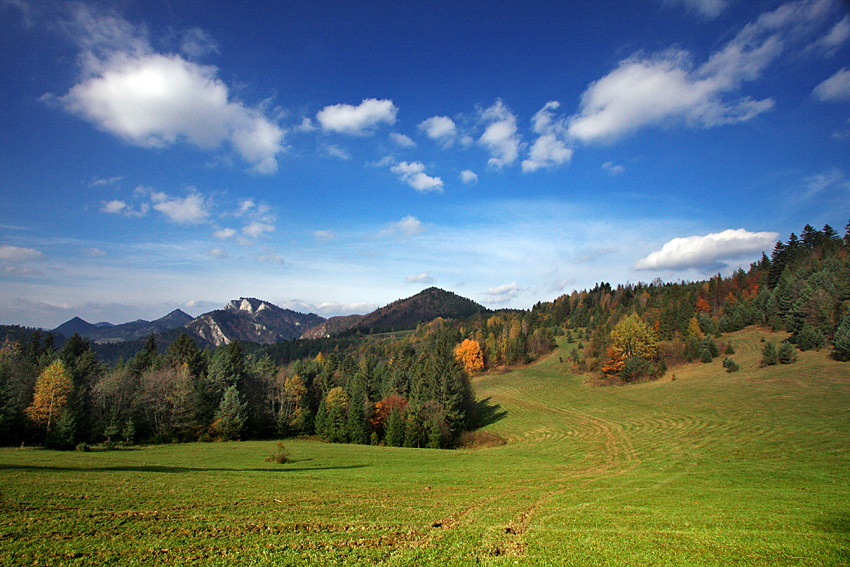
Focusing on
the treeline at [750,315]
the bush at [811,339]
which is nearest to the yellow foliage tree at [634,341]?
the treeline at [750,315]

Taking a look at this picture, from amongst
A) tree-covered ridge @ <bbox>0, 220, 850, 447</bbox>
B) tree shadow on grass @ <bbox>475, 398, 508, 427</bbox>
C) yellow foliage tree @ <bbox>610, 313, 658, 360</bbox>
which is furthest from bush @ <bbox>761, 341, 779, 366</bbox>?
tree shadow on grass @ <bbox>475, 398, 508, 427</bbox>

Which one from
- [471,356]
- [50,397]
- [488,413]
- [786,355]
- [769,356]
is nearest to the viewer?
[50,397]

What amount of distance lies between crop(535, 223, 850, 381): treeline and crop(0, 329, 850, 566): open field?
42588mm

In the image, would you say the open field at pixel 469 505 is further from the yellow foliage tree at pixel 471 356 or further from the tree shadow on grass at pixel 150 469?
the yellow foliage tree at pixel 471 356

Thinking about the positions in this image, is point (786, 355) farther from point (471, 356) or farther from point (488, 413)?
point (471, 356)

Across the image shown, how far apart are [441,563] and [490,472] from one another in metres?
19.2

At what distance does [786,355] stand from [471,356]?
78971mm

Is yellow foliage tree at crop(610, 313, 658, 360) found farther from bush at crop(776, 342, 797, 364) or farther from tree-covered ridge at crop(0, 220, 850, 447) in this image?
bush at crop(776, 342, 797, 364)

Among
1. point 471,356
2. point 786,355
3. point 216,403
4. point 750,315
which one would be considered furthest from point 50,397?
point 750,315

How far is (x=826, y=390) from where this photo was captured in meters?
47.3

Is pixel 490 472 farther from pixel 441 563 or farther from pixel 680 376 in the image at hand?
pixel 680 376

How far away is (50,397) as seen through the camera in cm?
5094

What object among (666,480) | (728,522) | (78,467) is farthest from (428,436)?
(728,522)

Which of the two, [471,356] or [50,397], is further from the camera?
[471,356]
